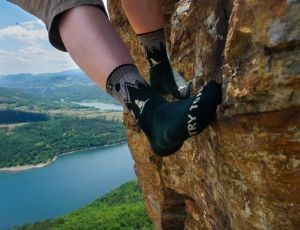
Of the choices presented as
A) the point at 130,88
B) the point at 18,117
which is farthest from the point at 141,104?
the point at 18,117

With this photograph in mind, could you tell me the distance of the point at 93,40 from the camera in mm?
1278

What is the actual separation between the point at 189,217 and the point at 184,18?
152 cm

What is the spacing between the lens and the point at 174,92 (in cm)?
181

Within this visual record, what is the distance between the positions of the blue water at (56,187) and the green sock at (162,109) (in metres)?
36.3

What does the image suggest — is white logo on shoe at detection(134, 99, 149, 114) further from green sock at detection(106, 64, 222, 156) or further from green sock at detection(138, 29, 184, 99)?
green sock at detection(138, 29, 184, 99)

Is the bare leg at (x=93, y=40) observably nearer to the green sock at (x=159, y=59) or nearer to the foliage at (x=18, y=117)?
the green sock at (x=159, y=59)

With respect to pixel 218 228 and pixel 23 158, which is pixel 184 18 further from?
pixel 23 158

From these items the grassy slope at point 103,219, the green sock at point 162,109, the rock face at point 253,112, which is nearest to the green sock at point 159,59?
the rock face at point 253,112

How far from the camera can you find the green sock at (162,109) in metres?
1.24

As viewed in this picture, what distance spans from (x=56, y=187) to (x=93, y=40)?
41.0 m

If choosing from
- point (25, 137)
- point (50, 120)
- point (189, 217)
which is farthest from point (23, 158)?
point (189, 217)

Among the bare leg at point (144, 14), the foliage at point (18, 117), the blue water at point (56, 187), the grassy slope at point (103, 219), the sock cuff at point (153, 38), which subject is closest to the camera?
the bare leg at point (144, 14)

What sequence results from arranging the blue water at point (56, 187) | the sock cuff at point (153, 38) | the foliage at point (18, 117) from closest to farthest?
the sock cuff at point (153, 38) < the blue water at point (56, 187) < the foliage at point (18, 117)

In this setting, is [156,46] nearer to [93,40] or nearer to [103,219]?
[93,40]
